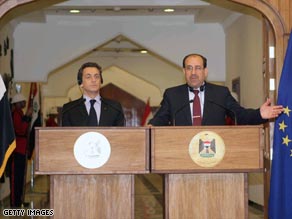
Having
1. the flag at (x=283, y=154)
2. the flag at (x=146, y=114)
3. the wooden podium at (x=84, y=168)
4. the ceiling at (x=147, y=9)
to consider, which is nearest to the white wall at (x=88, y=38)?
the ceiling at (x=147, y=9)

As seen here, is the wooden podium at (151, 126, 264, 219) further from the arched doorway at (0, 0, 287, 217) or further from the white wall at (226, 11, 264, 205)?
the white wall at (226, 11, 264, 205)

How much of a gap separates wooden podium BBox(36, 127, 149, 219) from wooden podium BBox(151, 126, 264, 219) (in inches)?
5.2

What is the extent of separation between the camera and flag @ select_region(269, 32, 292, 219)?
4.62 m

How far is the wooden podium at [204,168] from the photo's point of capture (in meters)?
3.81

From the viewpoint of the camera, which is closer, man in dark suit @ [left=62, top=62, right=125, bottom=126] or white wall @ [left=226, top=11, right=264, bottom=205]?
man in dark suit @ [left=62, top=62, right=125, bottom=126]

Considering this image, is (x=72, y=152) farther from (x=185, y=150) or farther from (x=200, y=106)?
(x=200, y=106)

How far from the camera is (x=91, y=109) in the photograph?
4387mm

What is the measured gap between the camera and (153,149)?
12.5 ft

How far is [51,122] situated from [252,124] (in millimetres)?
9253

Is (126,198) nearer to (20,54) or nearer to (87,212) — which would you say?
(87,212)

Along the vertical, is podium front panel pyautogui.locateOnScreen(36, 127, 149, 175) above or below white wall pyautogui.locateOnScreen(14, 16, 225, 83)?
below

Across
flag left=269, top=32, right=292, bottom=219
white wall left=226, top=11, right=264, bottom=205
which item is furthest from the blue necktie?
white wall left=226, top=11, right=264, bottom=205

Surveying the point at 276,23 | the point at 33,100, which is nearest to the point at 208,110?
the point at 276,23

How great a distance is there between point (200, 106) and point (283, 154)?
912mm
